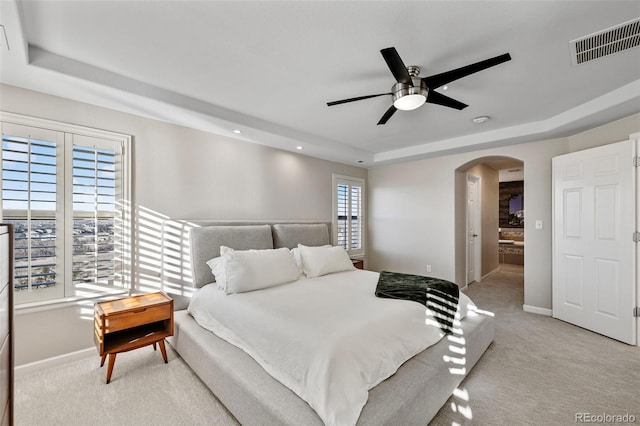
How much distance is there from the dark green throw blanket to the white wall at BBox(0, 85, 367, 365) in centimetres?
219

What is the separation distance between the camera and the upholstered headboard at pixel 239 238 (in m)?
2.96

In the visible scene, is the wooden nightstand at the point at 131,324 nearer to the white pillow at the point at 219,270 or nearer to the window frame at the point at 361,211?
the white pillow at the point at 219,270

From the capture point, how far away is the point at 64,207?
2.39 meters

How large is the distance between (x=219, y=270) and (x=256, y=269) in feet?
1.38

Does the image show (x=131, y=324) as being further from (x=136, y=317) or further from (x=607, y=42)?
(x=607, y=42)

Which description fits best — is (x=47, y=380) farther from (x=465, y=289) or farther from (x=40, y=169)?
(x=465, y=289)

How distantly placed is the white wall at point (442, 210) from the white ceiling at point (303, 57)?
45 centimetres

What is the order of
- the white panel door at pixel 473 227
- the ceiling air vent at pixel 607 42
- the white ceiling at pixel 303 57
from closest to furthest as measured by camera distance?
the white ceiling at pixel 303 57, the ceiling air vent at pixel 607 42, the white panel door at pixel 473 227

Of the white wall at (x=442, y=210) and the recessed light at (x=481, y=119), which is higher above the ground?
the recessed light at (x=481, y=119)

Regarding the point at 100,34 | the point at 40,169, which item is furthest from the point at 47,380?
the point at 100,34

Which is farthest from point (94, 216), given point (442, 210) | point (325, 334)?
point (442, 210)

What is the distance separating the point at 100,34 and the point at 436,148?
416 centimetres

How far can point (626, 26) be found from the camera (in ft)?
5.50

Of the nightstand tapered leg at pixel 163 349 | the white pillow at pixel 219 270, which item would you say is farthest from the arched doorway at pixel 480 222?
the nightstand tapered leg at pixel 163 349
